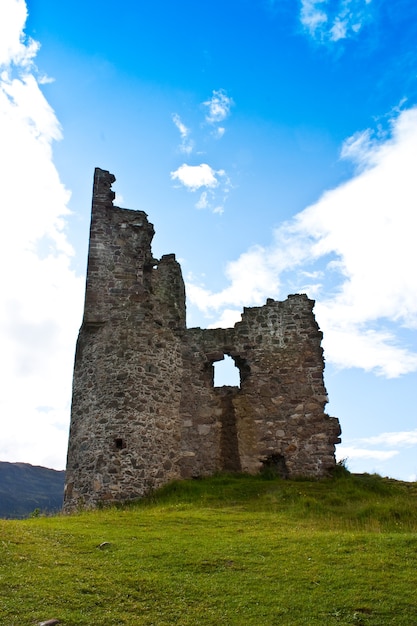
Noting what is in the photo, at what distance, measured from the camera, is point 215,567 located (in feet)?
34.0

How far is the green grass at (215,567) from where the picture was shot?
8.55 metres

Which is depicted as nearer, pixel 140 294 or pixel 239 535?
pixel 239 535

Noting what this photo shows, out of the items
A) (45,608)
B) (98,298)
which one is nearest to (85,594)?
(45,608)

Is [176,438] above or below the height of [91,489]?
above

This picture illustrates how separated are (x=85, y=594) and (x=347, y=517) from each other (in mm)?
7835

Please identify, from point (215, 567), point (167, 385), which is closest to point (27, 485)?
point (167, 385)

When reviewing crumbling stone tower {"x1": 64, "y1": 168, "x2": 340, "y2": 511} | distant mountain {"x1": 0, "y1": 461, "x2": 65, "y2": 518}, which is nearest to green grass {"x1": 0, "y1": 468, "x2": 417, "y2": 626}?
crumbling stone tower {"x1": 64, "y1": 168, "x2": 340, "y2": 511}

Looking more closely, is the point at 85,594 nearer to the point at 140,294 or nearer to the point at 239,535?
the point at 239,535

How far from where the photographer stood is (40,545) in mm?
11211

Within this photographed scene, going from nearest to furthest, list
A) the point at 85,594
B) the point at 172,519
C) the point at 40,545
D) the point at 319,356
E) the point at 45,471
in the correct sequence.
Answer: the point at 85,594 → the point at 40,545 → the point at 172,519 → the point at 319,356 → the point at 45,471

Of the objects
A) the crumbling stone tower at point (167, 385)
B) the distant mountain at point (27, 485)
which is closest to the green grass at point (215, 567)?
the crumbling stone tower at point (167, 385)

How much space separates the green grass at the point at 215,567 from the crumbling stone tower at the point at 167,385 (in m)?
3.01

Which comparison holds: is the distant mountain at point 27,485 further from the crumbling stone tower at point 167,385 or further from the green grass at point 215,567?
the green grass at point 215,567

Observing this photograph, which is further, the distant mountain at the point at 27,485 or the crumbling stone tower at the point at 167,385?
the distant mountain at the point at 27,485
